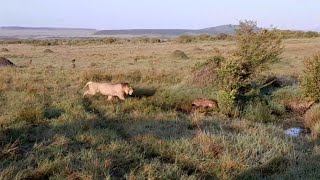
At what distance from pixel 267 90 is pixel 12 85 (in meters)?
8.47

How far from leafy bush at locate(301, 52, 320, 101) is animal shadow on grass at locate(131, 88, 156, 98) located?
15.3ft

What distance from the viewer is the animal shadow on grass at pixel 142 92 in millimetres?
13453

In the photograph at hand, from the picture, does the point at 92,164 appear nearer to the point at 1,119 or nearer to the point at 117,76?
the point at 1,119

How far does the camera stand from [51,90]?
1397 cm

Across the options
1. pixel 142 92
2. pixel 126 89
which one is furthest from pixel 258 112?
pixel 142 92

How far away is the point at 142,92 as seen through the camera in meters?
13.9

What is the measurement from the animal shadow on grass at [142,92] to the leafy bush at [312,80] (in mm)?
4656

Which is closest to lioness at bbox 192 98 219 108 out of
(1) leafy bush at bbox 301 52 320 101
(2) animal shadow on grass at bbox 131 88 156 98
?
(2) animal shadow on grass at bbox 131 88 156 98

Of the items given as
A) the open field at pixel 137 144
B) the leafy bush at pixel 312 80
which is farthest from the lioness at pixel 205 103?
the leafy bush at pixel 312 80

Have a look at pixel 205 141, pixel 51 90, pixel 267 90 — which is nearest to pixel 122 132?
pixel 205 141

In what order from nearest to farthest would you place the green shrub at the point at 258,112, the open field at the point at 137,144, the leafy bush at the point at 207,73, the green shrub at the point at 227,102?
the open field at the point at 137,144 < the green shrub at the point at 258,112 < the green shrub at the point at 227,102 < the leafy bush at the point at 207,73

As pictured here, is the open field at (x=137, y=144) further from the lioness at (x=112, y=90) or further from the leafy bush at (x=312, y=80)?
the leafy bush at (x=312, y=80)

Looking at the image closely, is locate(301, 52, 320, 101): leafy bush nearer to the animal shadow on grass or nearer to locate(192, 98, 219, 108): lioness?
locate(192, 98, 219, 108): lioness

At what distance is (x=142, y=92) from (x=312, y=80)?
5165 millimetres
